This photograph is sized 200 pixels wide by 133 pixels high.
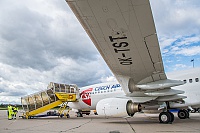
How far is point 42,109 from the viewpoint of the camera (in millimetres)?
14570

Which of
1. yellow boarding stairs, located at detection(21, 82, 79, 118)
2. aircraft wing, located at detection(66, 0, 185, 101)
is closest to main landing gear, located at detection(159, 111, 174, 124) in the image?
aircraft wing, located at detection(66, 0, 185, 101)

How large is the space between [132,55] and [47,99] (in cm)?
1095

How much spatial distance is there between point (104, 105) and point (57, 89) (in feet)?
25.7

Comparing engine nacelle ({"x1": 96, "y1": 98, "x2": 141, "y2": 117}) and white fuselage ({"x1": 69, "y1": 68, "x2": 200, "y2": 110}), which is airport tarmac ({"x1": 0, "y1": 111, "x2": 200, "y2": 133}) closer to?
engine nacelle ({"x1": 96, "y1": 98, "x2": 141, "y2": 117})

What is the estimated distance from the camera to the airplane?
3926 millimetres

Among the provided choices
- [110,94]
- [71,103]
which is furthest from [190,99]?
[71,103]

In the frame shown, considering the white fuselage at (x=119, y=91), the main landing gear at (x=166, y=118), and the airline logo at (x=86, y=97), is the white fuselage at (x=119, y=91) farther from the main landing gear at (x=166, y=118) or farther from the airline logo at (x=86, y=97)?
the main landing gear at (x=166, y=118)

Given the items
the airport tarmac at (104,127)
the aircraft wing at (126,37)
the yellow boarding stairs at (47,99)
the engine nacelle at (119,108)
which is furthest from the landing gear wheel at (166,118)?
the yellow boarding stairs at (47,99)

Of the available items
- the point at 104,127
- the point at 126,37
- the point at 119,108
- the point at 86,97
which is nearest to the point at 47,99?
the point at 86,97

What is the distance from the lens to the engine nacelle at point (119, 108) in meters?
8.15

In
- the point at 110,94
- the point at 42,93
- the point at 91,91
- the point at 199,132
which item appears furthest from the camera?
the point at 42,93

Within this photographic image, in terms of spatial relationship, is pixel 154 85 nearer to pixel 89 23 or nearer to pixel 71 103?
pixel 89 23

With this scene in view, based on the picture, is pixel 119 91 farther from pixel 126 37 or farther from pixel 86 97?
pixel 126 37

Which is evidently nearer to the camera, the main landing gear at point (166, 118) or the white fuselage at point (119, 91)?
the main landing gear at point (166, 118)
